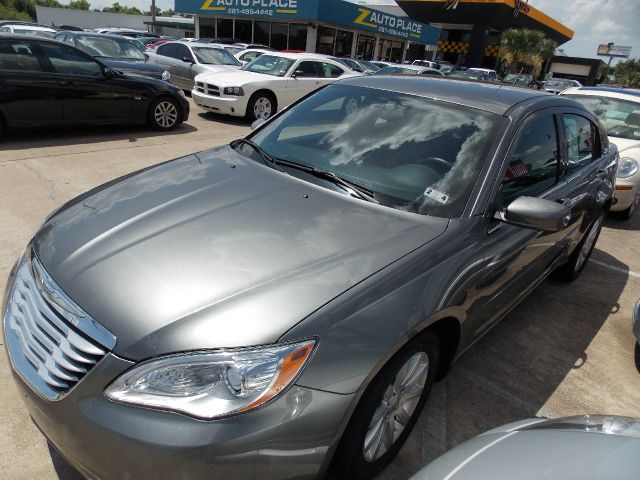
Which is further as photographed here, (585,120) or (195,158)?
(585,120)

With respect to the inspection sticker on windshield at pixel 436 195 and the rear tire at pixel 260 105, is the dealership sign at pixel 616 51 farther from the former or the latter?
the inspection sticker on windshield at pixel 436 195

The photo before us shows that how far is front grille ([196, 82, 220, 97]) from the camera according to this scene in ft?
33.1

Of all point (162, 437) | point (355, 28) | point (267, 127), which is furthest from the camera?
point (355, 28)

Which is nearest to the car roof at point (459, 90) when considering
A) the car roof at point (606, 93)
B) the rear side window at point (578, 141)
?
the rear side window at point (578, 141)

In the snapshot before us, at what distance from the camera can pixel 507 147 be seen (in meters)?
2.57

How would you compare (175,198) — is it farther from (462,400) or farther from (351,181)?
(462,400)

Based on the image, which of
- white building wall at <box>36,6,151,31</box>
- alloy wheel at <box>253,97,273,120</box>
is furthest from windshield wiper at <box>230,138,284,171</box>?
white building wall at <box>36,6,151,31</box>

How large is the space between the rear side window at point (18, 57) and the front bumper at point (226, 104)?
3607 millimetres

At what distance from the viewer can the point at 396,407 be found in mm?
2123

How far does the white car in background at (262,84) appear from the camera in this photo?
32.8 feet

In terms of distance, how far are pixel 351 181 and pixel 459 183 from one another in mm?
562

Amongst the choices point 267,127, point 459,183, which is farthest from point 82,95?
point 459,183

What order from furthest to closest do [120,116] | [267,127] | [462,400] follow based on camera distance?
[120,116]
[267,127]
[462,400]

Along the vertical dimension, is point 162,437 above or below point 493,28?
below
